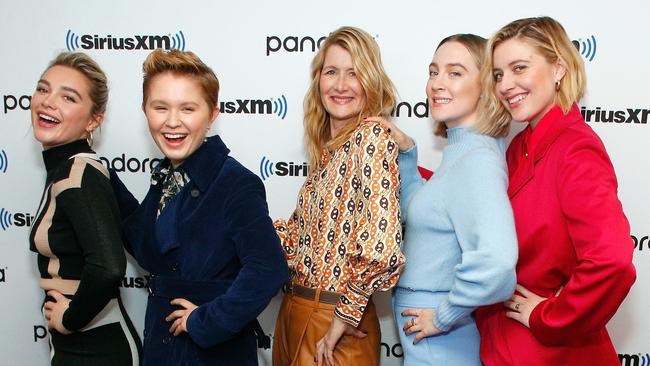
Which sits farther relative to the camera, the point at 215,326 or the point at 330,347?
the point at 330,347

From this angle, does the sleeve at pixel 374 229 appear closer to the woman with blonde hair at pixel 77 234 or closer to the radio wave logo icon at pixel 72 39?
the woman with blonde hair at pixel 77 234

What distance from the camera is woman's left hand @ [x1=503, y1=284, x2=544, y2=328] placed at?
1.39 meters

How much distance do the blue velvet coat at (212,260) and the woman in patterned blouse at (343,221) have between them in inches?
7.9

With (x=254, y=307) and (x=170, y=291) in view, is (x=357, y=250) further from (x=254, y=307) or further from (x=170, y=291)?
(x=170, y=291)

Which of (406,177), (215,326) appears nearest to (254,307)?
(215,326)

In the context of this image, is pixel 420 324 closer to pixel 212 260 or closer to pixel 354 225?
pixel 354 225

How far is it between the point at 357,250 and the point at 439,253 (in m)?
0.23

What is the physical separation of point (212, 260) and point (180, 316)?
0.60 ft

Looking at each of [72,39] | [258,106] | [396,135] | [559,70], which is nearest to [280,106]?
[258,106]

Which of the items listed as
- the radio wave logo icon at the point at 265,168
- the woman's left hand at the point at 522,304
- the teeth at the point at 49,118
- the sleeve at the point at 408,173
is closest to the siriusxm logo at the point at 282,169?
the radio wave logo icon at the point at 265,168

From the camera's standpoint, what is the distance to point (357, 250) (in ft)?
4.89

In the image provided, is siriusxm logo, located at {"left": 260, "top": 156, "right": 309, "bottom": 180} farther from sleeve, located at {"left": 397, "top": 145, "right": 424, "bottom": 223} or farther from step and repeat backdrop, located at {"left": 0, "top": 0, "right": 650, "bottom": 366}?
sleeve, located at {"left": 397, "top": 145, "right": 424, "bottom": 223}

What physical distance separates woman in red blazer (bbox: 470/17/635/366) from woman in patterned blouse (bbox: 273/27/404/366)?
338mm

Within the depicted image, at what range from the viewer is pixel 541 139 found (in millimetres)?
1415
